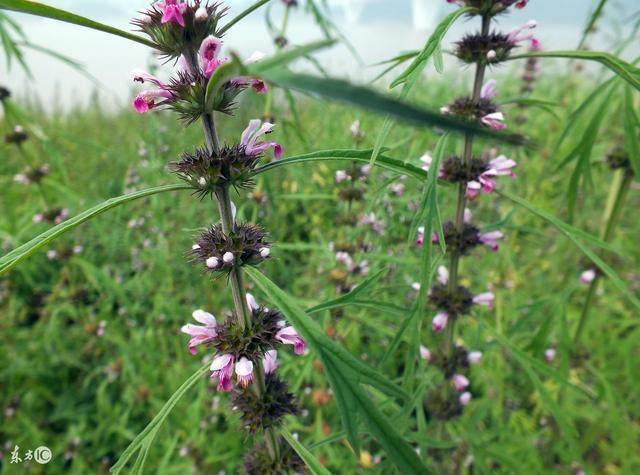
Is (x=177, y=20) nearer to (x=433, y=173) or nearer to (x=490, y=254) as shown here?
(x=433, y=173)

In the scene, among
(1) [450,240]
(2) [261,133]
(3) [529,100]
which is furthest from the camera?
(1) [450,240]

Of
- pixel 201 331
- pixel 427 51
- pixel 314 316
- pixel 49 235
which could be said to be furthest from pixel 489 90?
pixel 49 235

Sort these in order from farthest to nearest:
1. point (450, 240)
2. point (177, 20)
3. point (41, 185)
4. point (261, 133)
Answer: point (41, 185) < point (450, 240) < point (261, 133) < point (177, 20)

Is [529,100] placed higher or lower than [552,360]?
higher

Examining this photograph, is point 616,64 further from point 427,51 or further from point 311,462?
point 311,462

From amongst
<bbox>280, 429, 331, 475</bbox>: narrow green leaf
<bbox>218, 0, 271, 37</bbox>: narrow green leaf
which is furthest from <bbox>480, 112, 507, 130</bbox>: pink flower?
<bbox>280, 429, 331, 475</bbox>: narrow green leaf

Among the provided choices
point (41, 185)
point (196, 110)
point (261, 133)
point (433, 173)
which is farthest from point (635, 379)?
point (41, 185)

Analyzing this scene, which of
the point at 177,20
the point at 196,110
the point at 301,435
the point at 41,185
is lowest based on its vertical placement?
the point at 301,435

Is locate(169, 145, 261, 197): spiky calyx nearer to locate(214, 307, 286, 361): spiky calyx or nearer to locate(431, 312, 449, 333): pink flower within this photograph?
locate(214, 307, 286, 361): spiky calyx
